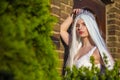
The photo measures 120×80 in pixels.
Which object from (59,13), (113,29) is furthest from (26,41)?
(113,29)

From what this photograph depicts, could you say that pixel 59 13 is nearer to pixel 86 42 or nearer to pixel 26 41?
pixel 86 42

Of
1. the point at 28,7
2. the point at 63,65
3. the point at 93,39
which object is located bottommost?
the point at 63,65

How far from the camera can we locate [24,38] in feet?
7.16

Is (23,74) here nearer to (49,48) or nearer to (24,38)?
(24,38)

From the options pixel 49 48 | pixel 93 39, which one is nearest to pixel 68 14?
pixel 93 39

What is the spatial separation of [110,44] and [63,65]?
1.53m

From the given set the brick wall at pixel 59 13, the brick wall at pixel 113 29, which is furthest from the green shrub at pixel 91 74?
the brick wall at pixel 113 29

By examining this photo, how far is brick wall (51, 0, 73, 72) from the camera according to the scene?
13.7 feet

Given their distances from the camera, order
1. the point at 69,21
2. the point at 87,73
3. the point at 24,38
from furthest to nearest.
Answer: the point at 69,21 → the point at 87,73 → the point at 24,38

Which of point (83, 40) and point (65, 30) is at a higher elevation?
point (65, 30)

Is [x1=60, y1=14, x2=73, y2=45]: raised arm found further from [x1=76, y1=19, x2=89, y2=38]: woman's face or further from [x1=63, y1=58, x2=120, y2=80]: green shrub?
[x1=63, y1=58, x2=120, y2=80]: green shrub

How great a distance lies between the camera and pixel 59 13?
430cm

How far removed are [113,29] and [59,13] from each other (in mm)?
1781

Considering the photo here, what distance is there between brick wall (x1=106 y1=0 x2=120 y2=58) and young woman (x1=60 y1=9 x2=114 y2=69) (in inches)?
38.1
